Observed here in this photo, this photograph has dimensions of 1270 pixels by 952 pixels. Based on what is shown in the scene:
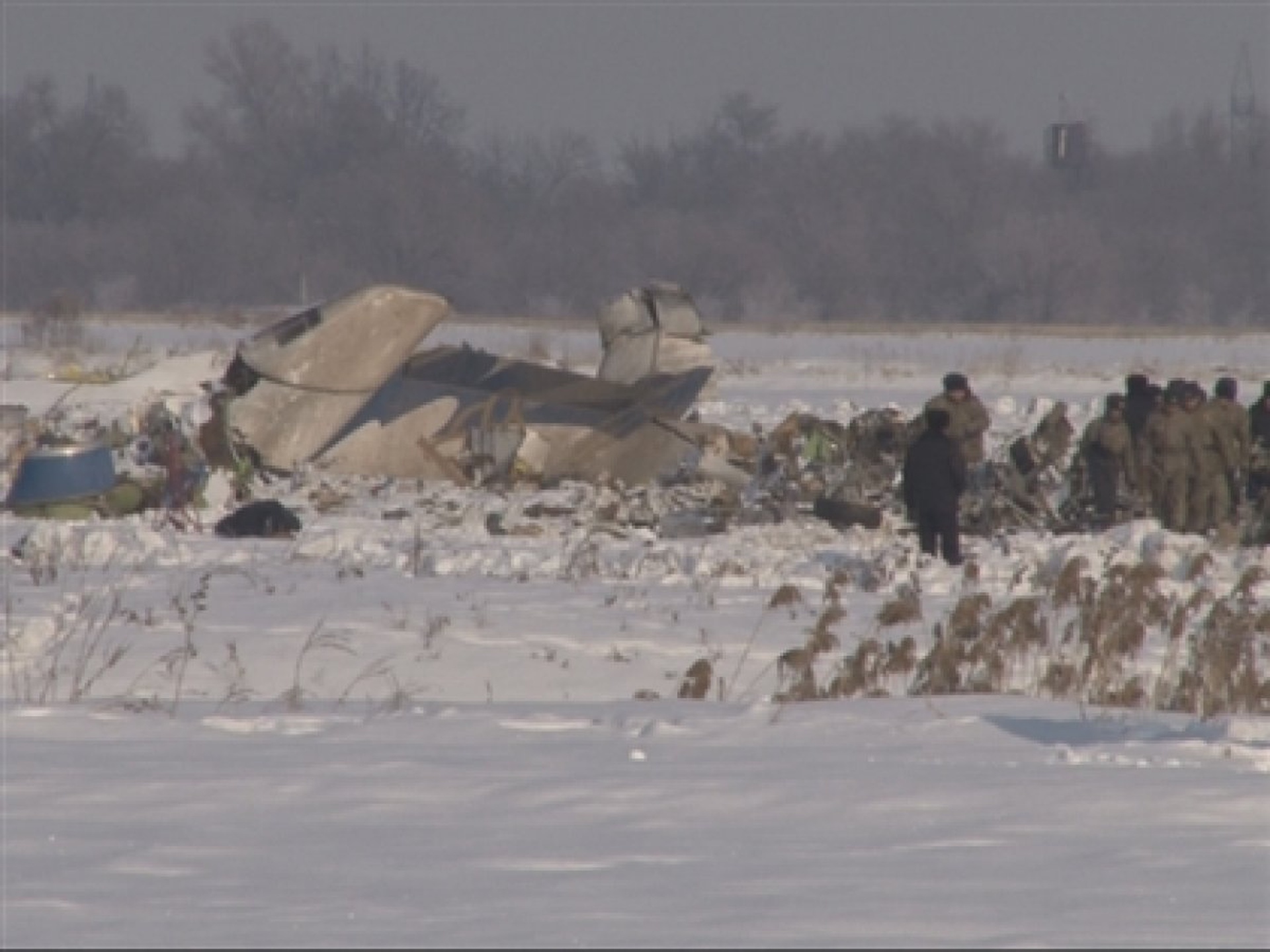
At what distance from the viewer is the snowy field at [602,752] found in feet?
17.7

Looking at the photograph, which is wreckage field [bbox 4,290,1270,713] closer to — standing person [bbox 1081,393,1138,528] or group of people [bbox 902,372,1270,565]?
standing person [bbox 1081,393,1138,528]

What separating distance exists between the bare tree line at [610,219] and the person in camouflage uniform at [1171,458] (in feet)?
190

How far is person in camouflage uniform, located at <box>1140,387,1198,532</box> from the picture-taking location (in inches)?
654

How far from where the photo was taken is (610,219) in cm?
8819

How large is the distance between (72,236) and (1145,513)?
6663 cm

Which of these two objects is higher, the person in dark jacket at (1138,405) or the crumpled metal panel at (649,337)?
the crumpled metal panel at (649,337)

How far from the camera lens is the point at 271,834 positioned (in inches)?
246

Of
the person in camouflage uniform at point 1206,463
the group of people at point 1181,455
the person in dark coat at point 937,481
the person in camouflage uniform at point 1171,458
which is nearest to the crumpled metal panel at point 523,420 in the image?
the group of people at point 1181,455

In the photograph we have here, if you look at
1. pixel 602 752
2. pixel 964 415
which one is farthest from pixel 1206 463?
pixel 602 752

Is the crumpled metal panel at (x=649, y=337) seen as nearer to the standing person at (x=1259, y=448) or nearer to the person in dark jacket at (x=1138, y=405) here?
the person in dark jacket at (x=1138, y=405)

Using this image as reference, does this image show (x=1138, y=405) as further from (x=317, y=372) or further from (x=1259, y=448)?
(x=317, y=372)

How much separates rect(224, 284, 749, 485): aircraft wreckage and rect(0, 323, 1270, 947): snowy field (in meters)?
3.68

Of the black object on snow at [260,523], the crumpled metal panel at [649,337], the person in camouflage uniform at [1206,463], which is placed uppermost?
the crumpled metal panel at [649,337]

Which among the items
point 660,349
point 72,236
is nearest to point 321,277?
point 72,236
